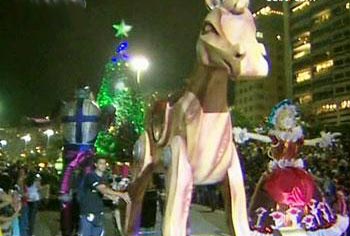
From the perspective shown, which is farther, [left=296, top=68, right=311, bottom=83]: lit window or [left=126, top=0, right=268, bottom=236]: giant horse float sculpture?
[left=296, top=68, right=311, bottom=83]: lit window

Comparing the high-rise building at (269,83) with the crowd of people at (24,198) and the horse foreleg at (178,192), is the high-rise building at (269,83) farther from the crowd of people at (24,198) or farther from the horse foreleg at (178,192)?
the horse foreleg at (178,192)

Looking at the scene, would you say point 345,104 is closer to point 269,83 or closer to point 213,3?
point 269,83

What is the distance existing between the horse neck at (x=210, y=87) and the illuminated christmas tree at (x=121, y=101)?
17.2m

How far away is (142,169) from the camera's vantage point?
5938mm

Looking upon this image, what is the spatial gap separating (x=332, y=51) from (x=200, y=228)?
2516 inches

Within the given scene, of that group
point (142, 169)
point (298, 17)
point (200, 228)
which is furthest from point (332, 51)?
point (142, 169)

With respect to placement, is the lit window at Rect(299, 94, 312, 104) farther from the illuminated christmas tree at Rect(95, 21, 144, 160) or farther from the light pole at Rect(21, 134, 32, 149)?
the illuminated christmas tree at Rect(95, 21, 144, 160)

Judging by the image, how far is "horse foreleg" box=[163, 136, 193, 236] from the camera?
4.75m

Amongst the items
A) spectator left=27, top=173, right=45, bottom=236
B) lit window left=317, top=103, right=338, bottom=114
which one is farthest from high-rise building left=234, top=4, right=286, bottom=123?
spectator left=27, top=173, right=45, bottom=236

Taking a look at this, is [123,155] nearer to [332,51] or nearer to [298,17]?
[332,51]

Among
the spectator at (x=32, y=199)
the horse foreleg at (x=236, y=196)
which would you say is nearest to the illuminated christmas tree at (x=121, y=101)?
the spectator at (x=32, y=199)

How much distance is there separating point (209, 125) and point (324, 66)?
72311 millimetres

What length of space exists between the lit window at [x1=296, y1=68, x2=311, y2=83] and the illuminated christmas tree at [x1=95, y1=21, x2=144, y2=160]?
56805 mm

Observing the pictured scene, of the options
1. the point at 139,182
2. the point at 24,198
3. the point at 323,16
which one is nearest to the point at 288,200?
the point at 139,182
